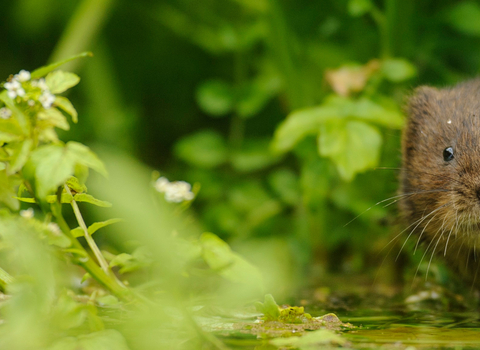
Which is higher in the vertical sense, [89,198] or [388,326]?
[89,198]

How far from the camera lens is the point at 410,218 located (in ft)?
9.43

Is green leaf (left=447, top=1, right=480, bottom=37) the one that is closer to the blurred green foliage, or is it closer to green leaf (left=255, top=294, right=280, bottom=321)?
the blurred green foliage

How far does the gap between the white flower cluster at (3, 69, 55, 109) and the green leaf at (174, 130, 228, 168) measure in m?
2.15

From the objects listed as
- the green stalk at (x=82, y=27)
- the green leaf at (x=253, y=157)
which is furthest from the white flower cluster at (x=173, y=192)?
the green stalk at (x=82, y=27)

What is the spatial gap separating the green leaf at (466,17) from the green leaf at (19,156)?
2.86 meters

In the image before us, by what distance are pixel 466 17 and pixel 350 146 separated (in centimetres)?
133

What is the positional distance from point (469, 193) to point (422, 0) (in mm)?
1979

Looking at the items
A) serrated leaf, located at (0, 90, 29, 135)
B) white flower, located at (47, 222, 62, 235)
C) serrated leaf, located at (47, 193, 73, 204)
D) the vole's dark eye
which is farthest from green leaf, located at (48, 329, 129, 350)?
the vole's dark eye

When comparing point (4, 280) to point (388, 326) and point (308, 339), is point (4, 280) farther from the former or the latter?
point (388, 326)

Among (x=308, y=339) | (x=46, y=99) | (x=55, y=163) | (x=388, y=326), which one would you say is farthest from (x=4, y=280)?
(x=388, y=326)

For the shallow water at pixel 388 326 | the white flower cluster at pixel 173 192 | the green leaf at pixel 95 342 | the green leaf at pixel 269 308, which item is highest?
the white flower cluster at pixel 173 192

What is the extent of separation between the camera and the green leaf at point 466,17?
130 inches

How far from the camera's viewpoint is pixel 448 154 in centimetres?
261

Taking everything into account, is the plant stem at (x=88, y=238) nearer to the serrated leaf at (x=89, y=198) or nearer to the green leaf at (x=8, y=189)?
the serrated leaf at (x=89, y=198)
